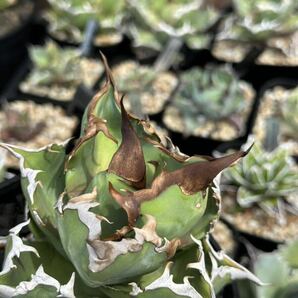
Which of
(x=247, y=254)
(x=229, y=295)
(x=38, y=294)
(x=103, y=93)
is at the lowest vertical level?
(x=247, y=254)

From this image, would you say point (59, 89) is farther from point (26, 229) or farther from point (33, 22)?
point (26, 229)

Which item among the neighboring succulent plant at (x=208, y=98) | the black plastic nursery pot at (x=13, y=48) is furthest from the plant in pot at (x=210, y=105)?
the black plastic nursery pot at (x=13, y=48)

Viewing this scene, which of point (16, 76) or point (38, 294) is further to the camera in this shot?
point (16, 76)

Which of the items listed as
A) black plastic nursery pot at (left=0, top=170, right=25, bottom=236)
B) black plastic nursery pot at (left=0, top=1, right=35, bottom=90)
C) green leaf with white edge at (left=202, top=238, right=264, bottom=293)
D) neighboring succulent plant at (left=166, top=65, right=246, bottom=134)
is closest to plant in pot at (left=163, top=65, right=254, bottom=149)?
neighboring succulent plant at (left=166, top=65, right=246, bottom=134)

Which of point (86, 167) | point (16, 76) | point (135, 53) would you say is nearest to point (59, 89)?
point (16, 76)

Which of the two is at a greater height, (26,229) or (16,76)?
(26,229)

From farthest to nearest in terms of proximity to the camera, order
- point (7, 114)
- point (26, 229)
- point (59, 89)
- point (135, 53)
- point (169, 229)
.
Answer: point (135, 53) < point (59, 89) < point (7, 114) < point (26, 229) < point (169, 229)

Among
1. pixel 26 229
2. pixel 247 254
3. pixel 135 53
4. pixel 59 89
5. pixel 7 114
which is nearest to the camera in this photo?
pixel 26 229
